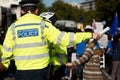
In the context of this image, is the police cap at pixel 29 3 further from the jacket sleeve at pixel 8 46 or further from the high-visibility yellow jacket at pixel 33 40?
the jacket sleeve at pixel 8 46

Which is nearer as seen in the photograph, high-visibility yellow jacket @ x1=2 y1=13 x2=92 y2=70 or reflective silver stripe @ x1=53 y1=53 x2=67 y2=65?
high-visibility yellow jacket @ x1=2 y1=13 x2=92 y2=70

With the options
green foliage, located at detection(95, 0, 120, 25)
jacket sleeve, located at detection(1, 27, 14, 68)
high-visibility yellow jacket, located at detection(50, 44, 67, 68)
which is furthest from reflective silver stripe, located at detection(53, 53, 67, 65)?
green foliage, located at detection(95, 0, 120, 25)

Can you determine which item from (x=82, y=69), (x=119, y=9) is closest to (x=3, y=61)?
(x=82, y=69)

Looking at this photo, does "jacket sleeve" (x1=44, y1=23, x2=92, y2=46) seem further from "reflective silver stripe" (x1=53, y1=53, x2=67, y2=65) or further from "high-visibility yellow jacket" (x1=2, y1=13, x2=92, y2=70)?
"reflective silver stripe" (x1=53, y1=53, x2=67, y2=65)

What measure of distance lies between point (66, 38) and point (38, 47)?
37 centimetres

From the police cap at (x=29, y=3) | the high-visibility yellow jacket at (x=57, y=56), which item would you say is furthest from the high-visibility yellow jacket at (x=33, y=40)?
the high-visibility yellow jacket at (x=57, y=56)

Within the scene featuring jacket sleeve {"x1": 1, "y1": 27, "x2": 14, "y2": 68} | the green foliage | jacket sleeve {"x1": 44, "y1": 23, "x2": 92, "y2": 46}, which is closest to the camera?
jacket sleeve {"x1": 44, "y1": 23, "x2": 92, "y2": 46}

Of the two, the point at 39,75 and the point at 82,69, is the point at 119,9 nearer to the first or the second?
the point at 82,69

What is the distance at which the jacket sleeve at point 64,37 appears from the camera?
6.62 meters

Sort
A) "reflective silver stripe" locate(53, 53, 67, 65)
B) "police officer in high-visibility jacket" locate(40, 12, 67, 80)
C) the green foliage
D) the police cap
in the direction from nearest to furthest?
the police cap
"police officer in high-visibility jacket" locate(40, 12, 67, 80)
"reflective silver stripe" locate(53, 53, 67, 65)
the green foliage

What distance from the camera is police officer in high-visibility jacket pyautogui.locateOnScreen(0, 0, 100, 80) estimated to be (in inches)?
261

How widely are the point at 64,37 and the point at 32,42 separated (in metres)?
0.41

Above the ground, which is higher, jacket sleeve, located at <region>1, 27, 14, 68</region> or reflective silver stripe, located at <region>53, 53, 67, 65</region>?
jacket sleeve, located at <region>1, 27, 14, 68</region>

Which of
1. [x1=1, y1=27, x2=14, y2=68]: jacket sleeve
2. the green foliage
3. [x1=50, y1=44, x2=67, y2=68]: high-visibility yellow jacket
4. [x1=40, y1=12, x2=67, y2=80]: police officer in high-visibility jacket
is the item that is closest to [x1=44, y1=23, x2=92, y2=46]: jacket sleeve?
[x1=40, y1=12, x2=67, y2=80]: police officer in high-visibility jacket
